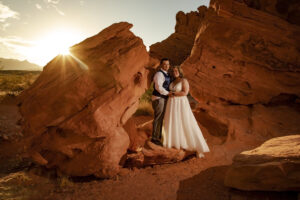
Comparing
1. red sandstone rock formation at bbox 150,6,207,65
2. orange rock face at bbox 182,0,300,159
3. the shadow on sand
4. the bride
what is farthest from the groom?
red sandstone rock formation at bbox 150,6,207,65

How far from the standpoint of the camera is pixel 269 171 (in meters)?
2.85

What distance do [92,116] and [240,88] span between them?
6.49 meters

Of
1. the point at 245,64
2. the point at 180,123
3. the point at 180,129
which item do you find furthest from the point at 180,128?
the point at 245,64

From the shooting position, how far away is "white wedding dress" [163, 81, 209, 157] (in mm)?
4762

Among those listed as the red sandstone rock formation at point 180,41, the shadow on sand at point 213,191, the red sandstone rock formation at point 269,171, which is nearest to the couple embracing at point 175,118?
the shadow on sand at point 213,191

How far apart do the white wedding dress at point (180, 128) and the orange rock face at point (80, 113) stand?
1.14 meters

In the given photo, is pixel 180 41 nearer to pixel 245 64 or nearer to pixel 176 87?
pixel 245 64

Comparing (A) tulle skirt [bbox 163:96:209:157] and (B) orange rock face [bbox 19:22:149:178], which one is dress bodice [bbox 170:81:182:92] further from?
(B) orange rock face [bbox 19:22:149:178]

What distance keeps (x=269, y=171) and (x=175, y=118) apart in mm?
2335

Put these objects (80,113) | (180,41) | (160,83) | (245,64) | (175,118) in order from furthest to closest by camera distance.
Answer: (180,41) → (245,64) → (175,118) → (160,83) → (80,113)

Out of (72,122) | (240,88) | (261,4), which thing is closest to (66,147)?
(72,122)

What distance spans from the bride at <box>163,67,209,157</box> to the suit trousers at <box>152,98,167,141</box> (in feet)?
0.42

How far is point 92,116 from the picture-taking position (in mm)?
3977

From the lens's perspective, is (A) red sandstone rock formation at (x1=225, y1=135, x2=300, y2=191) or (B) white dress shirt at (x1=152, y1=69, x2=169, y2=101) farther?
(B) white dress shirt at (x1=152, y1=69, x2=169, y2=101)
